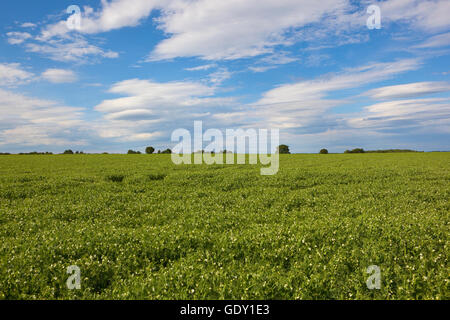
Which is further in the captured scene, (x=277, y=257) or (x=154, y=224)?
(x=154, y=224)

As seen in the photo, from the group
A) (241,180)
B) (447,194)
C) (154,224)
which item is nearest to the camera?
(154,224)

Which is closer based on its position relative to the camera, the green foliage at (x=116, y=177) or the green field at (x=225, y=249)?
the green field at (x=225, y=249)

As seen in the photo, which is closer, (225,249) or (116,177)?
(225,249)

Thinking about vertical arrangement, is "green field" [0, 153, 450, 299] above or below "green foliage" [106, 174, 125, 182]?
below

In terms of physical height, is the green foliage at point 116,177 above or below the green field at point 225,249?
above

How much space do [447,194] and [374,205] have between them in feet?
27.0

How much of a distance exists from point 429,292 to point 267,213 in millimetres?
8028

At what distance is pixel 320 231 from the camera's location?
10609 millimetres

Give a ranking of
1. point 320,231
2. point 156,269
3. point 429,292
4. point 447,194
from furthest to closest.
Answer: point 447,194
point 320,231
point 156,269
point 429,292

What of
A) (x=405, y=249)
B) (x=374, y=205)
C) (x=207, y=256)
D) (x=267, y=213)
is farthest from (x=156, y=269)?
(x=374, y=205)

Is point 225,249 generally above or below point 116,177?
below
